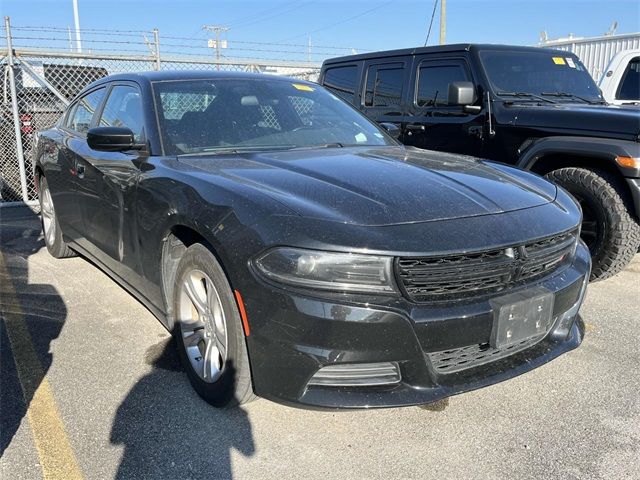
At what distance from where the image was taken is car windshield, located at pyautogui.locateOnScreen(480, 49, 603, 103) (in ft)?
17.9

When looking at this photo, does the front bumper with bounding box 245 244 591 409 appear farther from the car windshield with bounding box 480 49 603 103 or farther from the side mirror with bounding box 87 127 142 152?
the car windshield with bounding box 480 49 603 103

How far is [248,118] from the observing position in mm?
3486

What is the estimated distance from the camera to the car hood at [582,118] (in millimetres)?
4332

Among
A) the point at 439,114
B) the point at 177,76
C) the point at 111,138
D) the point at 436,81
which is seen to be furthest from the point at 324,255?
the point at 436,81

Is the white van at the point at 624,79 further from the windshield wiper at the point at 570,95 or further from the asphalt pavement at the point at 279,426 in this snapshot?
the asphalt pavement at the point at 279,426

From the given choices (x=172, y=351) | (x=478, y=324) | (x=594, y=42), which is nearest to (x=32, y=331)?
(x=172, y=351)

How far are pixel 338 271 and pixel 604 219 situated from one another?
3.10 m

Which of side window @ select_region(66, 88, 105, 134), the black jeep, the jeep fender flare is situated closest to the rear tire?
side window @ select_region(66, 88, 105, 134)

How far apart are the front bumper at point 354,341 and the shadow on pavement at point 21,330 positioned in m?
1.29

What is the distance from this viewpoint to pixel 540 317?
2463 mm

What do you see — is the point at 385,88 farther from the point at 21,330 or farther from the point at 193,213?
the point at 21,330

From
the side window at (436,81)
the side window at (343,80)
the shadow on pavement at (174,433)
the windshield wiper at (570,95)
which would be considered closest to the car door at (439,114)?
the side window at (436,81)

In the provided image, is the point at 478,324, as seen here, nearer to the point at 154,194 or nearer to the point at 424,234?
the point at 424,234

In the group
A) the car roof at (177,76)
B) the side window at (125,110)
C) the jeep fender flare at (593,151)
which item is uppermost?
the car roof at (177,76)
